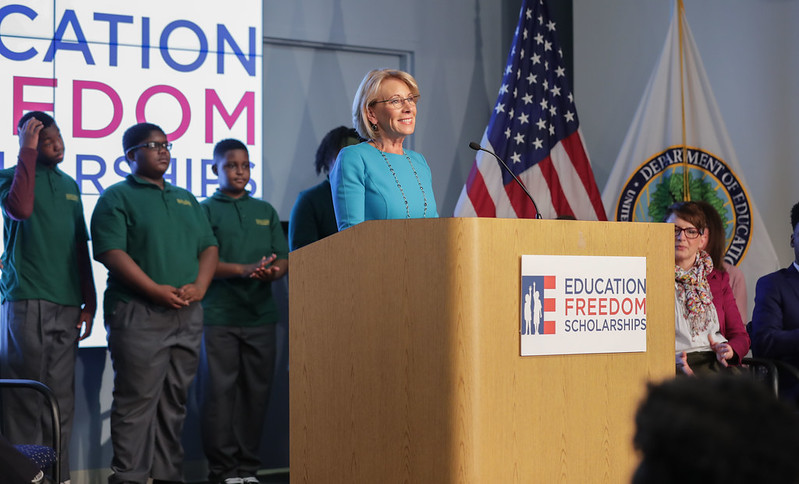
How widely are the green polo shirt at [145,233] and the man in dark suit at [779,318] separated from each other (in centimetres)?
282

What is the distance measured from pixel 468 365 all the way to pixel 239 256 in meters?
3.13

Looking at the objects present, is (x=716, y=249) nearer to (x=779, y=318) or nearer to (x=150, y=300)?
(x=779, y=318)

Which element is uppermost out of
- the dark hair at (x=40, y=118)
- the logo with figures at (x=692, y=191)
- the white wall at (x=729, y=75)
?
the white wall at (x=729, y=75)

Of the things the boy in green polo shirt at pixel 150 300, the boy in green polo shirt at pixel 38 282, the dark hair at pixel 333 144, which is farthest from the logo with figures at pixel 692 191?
the boy in green polo shirt at pixel 38 282

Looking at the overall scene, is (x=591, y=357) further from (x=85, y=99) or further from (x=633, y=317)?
(x=85, y=99)

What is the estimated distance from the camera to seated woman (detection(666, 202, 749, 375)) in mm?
3871

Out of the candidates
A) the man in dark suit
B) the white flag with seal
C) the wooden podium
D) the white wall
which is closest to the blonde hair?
the wooden podium

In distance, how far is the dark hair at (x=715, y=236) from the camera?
4.29m

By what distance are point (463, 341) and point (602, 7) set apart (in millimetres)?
4332

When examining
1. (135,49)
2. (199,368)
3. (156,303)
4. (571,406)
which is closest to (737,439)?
(571,406)

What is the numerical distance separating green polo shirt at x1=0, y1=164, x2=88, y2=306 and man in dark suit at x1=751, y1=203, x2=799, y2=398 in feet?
11.1

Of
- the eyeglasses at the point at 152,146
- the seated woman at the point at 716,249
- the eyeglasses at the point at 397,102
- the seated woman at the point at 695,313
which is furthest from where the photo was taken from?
the eyeglasses at the point at 152,146

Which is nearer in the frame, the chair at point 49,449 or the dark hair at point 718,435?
the dark hair at point 718,435

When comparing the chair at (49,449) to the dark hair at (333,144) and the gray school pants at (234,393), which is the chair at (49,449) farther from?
the dark hair at (333,144)
